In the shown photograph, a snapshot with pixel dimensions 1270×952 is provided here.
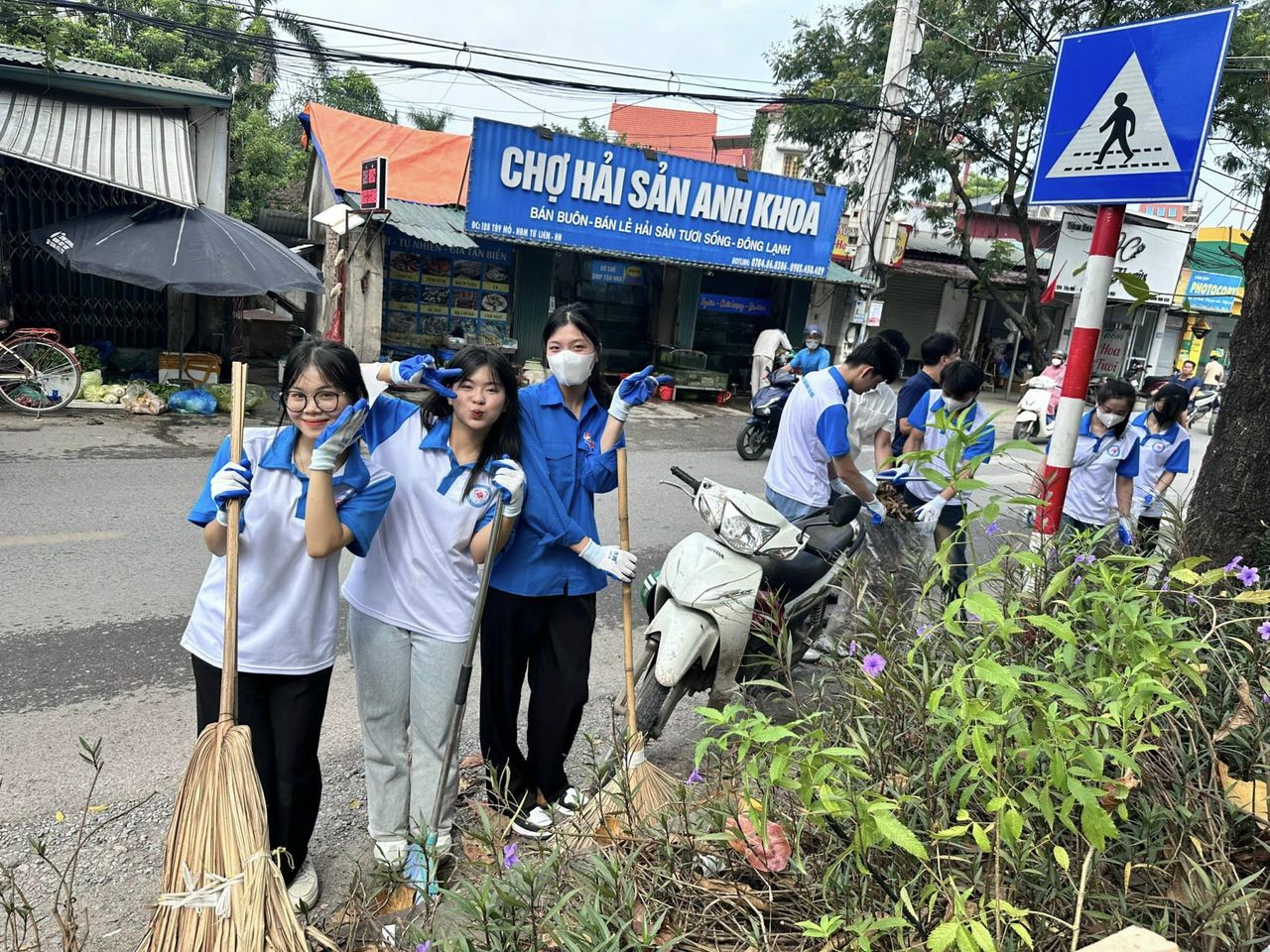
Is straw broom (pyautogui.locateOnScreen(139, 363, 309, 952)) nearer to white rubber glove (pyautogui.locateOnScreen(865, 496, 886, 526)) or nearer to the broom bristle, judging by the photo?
the broom bristle

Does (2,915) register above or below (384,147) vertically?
below

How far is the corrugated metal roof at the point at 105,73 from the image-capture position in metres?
8.99

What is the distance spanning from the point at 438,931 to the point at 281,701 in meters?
0.87

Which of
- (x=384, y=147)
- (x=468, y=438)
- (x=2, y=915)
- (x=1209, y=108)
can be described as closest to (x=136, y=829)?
(x=2, y=915)

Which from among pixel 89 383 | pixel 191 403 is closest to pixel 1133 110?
pixel 191 403

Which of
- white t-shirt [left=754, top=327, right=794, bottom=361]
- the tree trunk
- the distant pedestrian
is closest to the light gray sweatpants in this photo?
the tree trunk

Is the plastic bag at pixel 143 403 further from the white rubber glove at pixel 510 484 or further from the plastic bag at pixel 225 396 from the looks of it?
the white rubber glove at pixel 510 484

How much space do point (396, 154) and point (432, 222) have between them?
158 cm

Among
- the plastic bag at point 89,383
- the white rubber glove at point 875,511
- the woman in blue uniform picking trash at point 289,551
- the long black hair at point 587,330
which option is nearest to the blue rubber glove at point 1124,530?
the white rubber glove at point 875,511

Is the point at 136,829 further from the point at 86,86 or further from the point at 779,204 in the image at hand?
the point at 779,204

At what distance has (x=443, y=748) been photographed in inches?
93.0

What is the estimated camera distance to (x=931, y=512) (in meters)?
4.09

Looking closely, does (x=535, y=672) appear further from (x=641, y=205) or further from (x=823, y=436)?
(x=641, y=205)

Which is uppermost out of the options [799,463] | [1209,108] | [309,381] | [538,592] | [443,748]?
[1209,108]
